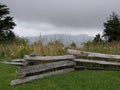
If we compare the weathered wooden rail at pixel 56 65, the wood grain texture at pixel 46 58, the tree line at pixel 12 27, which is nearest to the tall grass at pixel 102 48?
the weathered wooden rail at pixel 56 65

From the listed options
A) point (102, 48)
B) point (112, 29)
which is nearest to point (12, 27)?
point (112, 29)

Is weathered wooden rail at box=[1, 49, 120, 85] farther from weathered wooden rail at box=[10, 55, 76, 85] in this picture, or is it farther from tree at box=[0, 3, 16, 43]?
tree at box=[0, 3, 16, 43]

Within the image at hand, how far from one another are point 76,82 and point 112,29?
68.5 feet

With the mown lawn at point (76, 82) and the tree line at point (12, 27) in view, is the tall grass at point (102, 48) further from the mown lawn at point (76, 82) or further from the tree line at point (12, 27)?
the tree line at point (12, 27)

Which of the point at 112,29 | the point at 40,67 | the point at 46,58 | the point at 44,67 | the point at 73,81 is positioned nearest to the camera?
the point at 73,81

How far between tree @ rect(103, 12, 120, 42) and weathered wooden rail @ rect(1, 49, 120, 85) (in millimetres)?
18102

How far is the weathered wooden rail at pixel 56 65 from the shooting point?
423 inches

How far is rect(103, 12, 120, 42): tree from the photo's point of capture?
100.0 ft

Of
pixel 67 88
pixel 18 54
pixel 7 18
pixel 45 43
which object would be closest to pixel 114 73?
pixel 67 88

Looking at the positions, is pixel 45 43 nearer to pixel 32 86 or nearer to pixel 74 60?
pixel 74 60

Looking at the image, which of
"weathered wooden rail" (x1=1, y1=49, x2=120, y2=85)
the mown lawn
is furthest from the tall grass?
the mown lawn

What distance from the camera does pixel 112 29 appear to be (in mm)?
30547

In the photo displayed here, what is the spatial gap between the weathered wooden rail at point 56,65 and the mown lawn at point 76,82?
31cm

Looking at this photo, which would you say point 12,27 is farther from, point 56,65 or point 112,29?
point 56,65
